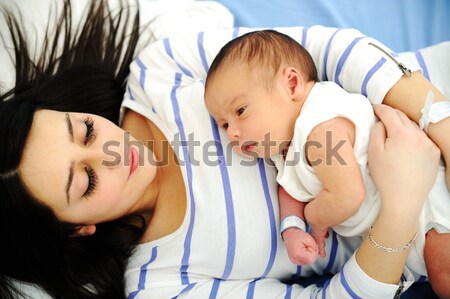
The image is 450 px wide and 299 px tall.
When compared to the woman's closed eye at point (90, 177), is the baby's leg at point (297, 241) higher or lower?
lower

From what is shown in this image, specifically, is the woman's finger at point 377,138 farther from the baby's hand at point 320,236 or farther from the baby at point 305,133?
the baby's hand at point 320,236

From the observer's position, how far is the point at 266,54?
96cm

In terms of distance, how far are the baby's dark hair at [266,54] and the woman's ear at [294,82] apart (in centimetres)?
2

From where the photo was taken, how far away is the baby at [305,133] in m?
0.92

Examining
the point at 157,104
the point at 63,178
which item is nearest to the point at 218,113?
the point at 157,104

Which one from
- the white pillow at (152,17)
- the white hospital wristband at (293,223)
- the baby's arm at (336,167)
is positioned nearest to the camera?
the baby's arm at (336,167)

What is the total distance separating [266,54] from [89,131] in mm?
438

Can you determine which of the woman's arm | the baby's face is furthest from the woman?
the baby's face

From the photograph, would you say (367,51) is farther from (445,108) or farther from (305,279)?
(305,279)

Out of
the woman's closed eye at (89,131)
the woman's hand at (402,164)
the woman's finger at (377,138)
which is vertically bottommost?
the woman's hand at (402,164)

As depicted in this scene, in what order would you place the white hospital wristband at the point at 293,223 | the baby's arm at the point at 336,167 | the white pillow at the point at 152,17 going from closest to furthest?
the baby's arm at the point at 336,167 → the white hospital wristband at the point at 293,223 → the white pillow at the point at 152,17

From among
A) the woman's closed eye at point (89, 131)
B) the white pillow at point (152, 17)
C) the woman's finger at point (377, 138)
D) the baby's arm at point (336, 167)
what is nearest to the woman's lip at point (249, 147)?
the baby's arm at point (336, 167)

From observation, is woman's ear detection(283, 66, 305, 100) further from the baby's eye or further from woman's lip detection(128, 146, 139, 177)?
woman's lip detection(128, 146, 139, 177)

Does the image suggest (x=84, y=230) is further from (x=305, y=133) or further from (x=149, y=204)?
(x=305, y=133)
